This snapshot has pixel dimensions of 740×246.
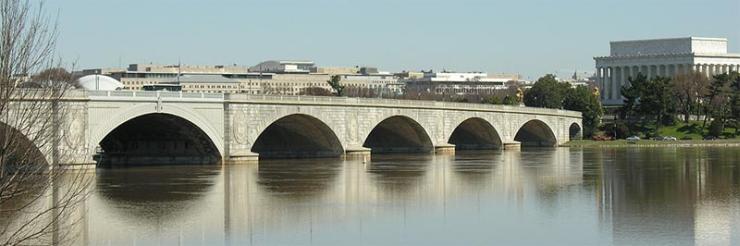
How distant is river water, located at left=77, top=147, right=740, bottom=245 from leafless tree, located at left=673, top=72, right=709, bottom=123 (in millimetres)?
52360

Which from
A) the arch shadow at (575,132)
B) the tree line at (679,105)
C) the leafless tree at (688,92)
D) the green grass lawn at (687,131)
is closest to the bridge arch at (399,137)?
the arch shadow at (575,132)

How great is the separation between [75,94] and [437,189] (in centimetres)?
1756

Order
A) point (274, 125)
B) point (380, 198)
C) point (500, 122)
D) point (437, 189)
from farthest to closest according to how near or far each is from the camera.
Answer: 1. point (500, 122)
2. point (274, 125)
3. point (437, 189)
4. point (380, 198)

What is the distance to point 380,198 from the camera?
4916cm

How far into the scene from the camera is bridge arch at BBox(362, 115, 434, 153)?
291ft

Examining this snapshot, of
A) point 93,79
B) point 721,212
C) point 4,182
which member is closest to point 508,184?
point 721,212

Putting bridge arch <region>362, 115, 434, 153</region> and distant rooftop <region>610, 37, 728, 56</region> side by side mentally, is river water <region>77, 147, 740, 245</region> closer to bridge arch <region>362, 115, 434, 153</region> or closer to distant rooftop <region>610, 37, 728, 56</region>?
bridge arch <region>362, 115, 434, 153</region>

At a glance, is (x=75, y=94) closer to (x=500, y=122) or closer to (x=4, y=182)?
(x=4, y=182)

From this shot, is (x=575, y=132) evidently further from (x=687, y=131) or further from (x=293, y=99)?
(x=293, y=99)

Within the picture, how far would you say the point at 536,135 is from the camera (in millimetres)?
110375

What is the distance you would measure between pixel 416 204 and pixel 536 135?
213 feet

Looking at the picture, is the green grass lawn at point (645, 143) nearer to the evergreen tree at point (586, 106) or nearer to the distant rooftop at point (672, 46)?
the evergreen tree at point (586, 106)

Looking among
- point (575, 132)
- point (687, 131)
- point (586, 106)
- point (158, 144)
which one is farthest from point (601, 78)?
point (158, 144)

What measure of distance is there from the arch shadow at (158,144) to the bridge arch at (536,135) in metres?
43.1
